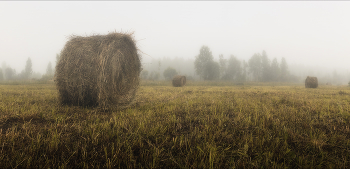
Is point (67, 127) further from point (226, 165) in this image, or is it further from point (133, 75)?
point (133, 75)

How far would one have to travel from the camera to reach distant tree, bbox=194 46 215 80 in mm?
45831

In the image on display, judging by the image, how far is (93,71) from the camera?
4379mm

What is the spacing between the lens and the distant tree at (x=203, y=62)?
45831 mm

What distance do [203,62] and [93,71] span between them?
147ft

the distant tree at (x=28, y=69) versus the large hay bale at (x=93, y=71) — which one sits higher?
the distant tree at (x=28, y=69)

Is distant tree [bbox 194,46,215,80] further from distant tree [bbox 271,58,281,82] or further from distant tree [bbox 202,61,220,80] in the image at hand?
distant tree [bbox 271,58,281,82]

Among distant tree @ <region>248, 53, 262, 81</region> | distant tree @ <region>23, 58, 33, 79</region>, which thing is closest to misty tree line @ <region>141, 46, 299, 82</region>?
distant tree @ <region>248, 53, 262, 81</region>

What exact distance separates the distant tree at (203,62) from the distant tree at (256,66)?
24012 millimetres

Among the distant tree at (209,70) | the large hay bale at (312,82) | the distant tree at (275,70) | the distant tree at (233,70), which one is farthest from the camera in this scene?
the distant tree at (275,70)

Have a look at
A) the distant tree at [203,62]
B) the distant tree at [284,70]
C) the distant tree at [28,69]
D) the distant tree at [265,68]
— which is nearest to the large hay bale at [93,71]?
the distant tree at [203,62]

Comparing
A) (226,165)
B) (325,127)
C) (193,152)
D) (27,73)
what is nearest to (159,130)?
(193,152)

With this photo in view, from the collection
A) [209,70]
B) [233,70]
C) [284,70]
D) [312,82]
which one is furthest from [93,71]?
[284,70]

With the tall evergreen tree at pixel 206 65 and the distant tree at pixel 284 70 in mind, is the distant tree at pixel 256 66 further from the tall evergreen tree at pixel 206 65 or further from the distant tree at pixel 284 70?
the tall evergreen tree at pixel 206 65

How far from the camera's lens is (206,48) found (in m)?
47.5
